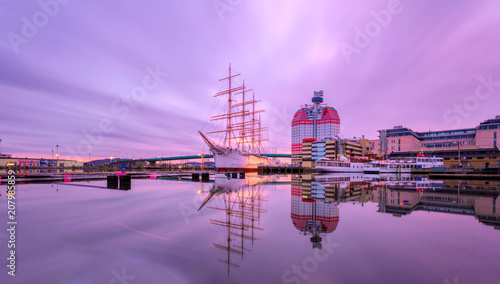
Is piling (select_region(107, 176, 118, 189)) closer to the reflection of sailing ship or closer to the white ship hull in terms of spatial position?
the reflection of sailing ship

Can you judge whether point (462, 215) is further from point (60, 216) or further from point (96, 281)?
point (60, 216)

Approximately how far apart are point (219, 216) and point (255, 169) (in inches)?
2800

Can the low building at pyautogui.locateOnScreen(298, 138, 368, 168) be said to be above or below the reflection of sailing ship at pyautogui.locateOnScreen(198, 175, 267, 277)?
above

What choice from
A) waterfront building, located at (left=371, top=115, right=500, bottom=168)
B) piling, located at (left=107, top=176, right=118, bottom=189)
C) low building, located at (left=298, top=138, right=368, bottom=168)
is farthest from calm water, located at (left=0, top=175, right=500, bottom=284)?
low building, located at (left=298, top=138, right=368, bottom=168)

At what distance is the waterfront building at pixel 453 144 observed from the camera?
85.1 meters

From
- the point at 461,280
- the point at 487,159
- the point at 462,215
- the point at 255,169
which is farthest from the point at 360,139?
the point at 461,280

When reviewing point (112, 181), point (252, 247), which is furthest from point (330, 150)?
point (252, 247)

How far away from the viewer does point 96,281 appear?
4.35 metres

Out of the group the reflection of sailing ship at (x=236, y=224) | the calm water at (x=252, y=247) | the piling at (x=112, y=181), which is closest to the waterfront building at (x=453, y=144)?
the calm water at (x=252, y=247)

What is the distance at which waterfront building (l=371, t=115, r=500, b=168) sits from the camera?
279ft

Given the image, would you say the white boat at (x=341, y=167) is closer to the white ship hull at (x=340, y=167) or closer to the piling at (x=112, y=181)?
the white ship hull at (x=340, y=167)

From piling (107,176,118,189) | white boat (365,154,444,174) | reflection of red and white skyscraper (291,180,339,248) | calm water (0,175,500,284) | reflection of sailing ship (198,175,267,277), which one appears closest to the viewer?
calm water (0,175,500,284)

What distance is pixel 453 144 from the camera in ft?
331

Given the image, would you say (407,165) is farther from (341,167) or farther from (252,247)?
(252,247)
